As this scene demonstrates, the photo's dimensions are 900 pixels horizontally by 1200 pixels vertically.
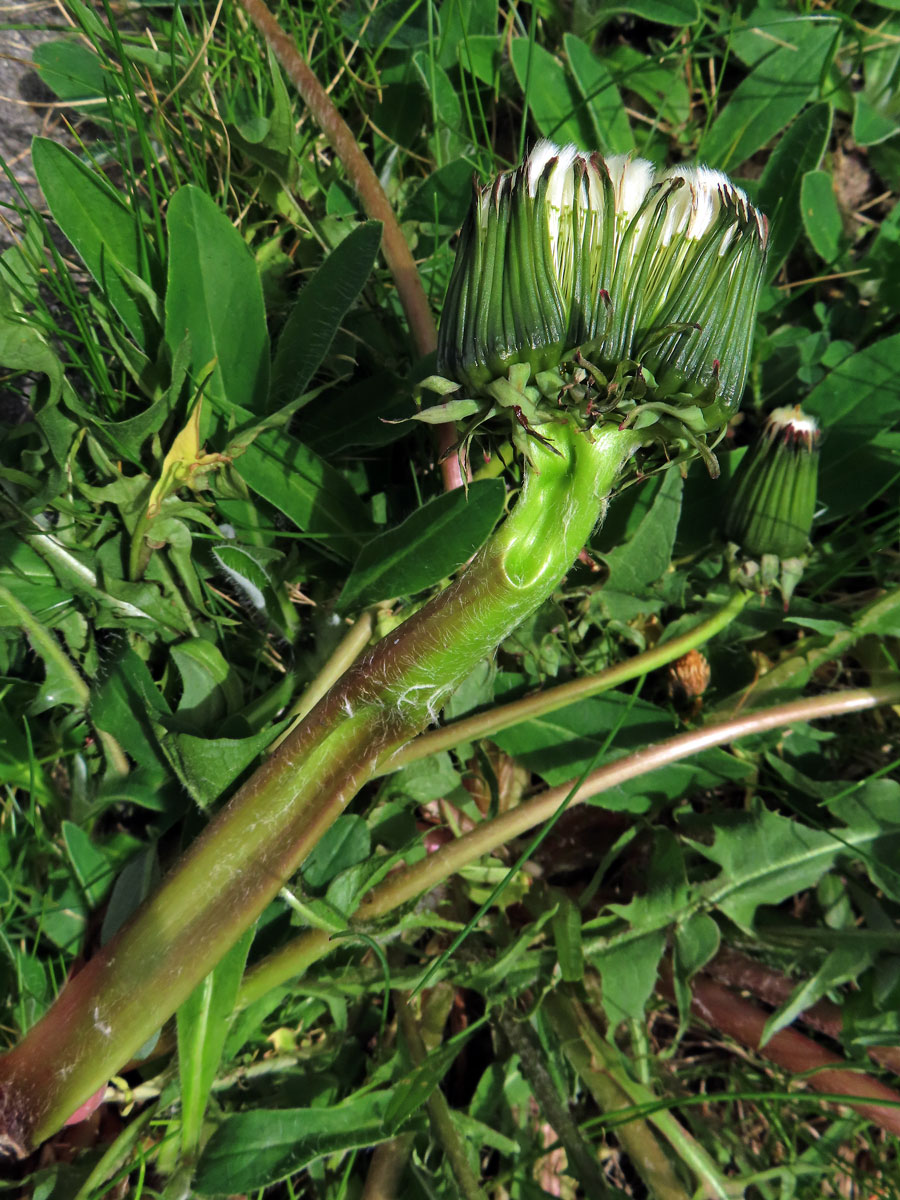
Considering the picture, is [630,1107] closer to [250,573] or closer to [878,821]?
[878,821]

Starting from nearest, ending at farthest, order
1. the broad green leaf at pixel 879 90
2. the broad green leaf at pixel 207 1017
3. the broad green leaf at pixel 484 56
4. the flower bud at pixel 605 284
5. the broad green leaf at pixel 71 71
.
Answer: the flower bud at pixel 605 284 < the broad green leaf at pixel 207 1017 < the broad green leaf at pixel 71 71 < the broad green leaf at pixel 484 56 < the broad green leaf at pixel 879 90

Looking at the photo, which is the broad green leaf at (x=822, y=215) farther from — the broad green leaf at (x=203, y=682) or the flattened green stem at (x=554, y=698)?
the broad green leaf at (x=203, y=682)

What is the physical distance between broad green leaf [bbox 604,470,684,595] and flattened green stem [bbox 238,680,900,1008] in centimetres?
29

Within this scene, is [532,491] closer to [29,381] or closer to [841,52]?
[29,381]

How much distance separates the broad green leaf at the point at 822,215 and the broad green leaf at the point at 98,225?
126 centimetres

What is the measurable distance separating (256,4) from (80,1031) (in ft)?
5.29

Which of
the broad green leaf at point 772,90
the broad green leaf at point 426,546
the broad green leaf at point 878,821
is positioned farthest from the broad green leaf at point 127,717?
the broad green leaf at point 772,90

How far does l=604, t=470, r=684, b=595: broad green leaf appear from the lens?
60.8 inches

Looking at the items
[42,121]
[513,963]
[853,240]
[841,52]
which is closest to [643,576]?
[513,963]

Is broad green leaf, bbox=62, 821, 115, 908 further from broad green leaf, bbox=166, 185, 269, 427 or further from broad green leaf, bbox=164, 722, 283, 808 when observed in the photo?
broad green leaf, bbox=166, 185, 269, 427

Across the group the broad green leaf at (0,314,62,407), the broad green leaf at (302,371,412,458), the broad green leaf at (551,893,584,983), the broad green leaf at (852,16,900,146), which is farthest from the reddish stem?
the broad green leaf at (852,16,900,146)

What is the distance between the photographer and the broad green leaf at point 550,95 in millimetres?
1708

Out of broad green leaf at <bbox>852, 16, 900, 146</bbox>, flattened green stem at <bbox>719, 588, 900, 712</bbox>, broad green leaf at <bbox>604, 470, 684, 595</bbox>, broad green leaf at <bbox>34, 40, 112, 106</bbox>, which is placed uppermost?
broad green leaf at <bbox>34, 40, 112, 106</bbox>

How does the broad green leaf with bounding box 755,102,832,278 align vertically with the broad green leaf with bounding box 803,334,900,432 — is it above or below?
above
